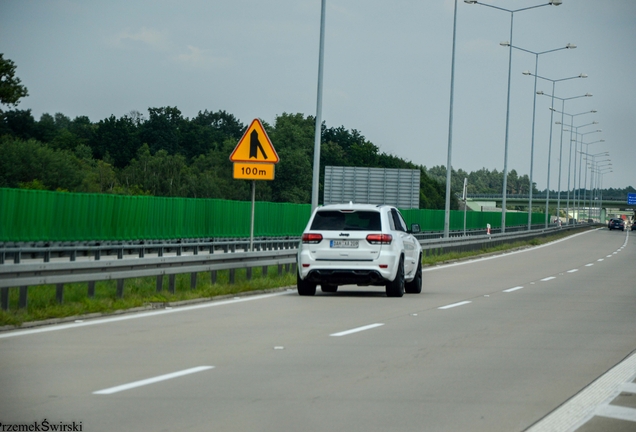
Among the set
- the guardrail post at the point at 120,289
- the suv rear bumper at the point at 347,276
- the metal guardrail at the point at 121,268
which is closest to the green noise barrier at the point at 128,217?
the metal guardrail at the point at 121,268

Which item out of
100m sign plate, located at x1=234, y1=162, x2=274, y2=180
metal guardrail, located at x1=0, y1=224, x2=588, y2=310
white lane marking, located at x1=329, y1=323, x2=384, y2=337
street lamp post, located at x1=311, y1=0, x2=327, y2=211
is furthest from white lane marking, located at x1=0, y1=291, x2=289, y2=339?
street lamp post, located at x1=311, y1=0, x2=327, y2=211

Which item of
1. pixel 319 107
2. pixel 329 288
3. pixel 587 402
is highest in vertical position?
pixel 319 107

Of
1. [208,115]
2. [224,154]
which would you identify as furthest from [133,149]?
[208,115]

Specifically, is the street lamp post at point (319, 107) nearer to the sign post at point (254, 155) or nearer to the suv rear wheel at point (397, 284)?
the sign post at point (254, 155)

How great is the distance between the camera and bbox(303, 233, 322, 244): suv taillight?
736 inches

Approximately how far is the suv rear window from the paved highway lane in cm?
147

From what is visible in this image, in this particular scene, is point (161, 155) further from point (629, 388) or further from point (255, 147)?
point (629, 388)

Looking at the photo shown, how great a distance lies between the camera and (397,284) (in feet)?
62.7

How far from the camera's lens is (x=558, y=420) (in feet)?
24.1

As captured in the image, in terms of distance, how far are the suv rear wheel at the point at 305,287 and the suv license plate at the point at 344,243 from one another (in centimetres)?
90

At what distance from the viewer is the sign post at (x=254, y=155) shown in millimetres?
20547

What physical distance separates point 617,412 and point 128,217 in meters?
30.5

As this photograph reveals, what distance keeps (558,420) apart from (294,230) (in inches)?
1728

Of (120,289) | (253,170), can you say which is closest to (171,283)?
(120,289)
